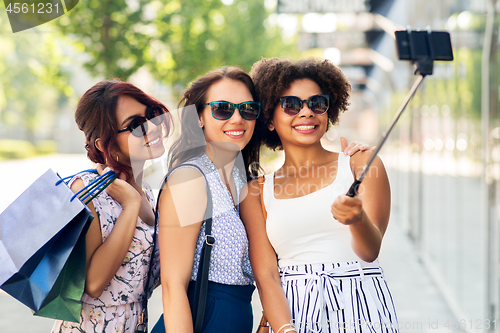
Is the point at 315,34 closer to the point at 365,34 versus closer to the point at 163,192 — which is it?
the point at 365,34

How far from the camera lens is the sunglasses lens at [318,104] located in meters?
2.30

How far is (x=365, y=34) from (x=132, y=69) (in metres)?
4.57

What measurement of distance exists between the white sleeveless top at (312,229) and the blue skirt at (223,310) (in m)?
0.30

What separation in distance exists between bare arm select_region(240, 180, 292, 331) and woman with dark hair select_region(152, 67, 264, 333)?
58 millimetres

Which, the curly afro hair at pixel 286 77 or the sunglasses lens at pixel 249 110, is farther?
the curly afro hair at pixel 286 77

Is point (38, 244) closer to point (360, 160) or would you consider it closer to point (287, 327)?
point (287, 327)

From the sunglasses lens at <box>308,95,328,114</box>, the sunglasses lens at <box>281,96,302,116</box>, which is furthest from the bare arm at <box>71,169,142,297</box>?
the sunglasses lens at <box>308,95,328,114</box>

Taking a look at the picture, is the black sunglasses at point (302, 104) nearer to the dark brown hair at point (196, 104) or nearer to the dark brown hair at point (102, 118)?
the dark brown hair at point (196, 104)

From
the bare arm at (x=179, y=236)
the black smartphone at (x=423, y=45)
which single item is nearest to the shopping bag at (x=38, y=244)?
the bare arm at (x=179, y=236)

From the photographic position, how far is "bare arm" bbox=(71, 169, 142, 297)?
6.50 feet

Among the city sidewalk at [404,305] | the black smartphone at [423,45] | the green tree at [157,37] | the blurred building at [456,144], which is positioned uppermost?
the green tree at [157,37]

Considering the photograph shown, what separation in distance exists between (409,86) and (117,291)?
298 inches

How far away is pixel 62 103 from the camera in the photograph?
132 ft

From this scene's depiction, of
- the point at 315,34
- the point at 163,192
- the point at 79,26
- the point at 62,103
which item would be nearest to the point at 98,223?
the point at 163,192
